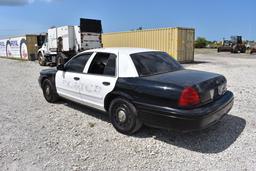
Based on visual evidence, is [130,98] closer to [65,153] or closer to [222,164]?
[65,153]

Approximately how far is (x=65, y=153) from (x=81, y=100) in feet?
5.57

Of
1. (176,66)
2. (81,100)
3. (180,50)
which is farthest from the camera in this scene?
(180,50)

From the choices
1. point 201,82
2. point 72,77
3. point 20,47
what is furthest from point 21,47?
point 201,82

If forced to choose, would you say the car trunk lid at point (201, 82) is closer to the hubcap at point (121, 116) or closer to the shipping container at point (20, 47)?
the hubcap at point (121, 116)

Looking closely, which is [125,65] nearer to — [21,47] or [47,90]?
[47,90]

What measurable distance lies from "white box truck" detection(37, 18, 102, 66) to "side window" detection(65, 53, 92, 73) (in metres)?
11.5

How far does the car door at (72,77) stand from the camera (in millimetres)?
5203

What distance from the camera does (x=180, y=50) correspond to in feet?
62.3

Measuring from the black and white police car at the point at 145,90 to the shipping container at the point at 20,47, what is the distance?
2136 centimetres

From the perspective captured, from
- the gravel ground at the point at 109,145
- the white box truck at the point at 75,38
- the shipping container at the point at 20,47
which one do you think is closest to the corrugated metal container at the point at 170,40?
the white box truck at the point at 75,38

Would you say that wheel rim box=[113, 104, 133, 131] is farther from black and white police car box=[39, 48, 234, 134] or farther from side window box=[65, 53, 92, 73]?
side window box=[65, 53, 92, 73]

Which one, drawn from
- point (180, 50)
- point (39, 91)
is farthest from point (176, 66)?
point (180, 50)

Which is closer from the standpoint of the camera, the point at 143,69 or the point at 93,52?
the point at 143,69

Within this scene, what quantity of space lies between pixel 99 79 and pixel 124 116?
900mm
